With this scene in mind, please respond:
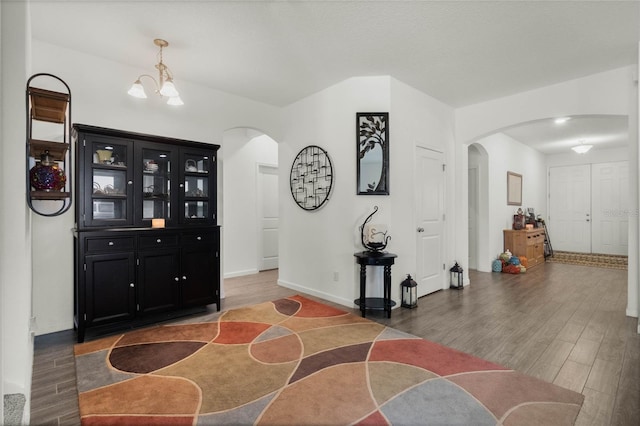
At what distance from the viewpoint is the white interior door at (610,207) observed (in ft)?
24.7

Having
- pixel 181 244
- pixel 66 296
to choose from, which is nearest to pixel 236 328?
pixel 181 244

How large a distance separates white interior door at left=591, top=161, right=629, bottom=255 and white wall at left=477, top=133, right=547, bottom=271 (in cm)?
144

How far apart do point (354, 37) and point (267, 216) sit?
13.2 ft

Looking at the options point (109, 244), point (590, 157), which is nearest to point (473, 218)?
point (590, 157)

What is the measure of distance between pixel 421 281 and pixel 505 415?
8.42ft

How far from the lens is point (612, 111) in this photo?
368cm

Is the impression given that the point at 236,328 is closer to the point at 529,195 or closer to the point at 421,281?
the point at 421,281

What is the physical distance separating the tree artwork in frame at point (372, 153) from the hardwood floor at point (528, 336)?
1.54 meters

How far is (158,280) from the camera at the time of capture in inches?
129

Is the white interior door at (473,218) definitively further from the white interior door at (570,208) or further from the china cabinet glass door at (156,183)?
the china cabinet glass door at (156,183)

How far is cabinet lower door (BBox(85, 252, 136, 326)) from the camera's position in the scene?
2891mm

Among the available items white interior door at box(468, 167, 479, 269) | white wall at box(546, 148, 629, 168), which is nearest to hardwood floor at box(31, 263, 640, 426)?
white interior door at box(468, 167, 479, 269)

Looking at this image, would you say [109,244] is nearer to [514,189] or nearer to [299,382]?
[299,382]

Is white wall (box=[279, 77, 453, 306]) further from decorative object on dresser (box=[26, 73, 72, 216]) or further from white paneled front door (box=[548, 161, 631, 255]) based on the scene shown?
white paneled front door (box=[548, 161, 631, 255])
